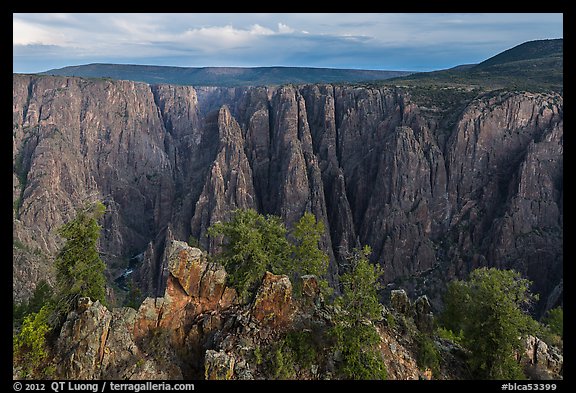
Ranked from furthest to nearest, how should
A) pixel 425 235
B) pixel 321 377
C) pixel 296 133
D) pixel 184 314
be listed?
pixel 296 133 < pixel 425 235 < pixel 184 314 < pixel 321 377

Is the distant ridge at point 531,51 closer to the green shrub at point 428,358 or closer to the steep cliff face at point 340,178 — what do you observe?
the steep cliff face at point 340,178

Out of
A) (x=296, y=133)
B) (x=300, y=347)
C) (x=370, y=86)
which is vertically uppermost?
(x=370, y=86)

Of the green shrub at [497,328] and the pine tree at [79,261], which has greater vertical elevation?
the pine tree at [79,261]

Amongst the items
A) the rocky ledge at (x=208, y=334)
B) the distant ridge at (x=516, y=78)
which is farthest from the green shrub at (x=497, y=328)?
the distant ridge at (x=516, y=78)

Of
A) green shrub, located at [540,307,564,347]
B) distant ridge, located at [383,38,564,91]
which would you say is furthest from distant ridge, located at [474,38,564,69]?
green shrub, located at [540,307,564,347]

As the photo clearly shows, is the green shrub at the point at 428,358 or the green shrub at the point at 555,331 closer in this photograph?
the green shrub at the point at 428,358

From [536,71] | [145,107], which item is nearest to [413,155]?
[536,71]

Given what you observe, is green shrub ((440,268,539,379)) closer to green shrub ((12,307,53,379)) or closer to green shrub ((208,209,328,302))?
green shrub ((208,209,328,302))
